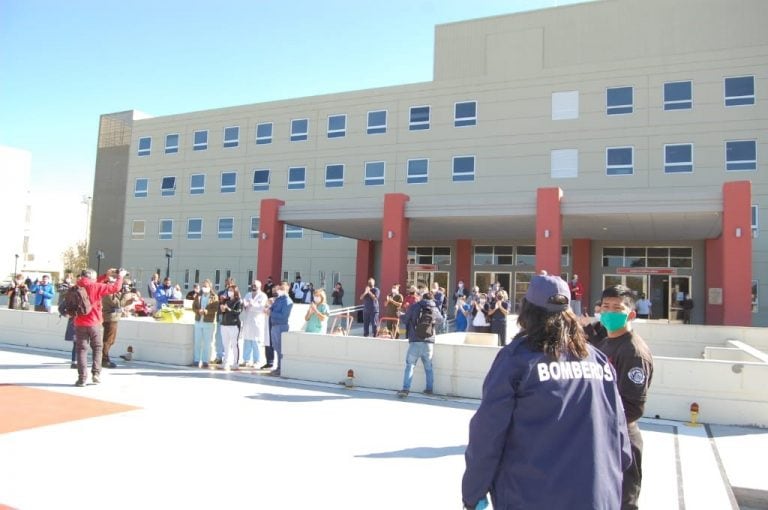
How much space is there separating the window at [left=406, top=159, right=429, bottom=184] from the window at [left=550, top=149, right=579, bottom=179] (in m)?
6.39

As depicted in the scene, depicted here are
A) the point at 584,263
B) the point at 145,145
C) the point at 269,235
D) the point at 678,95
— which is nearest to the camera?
the point at 269,235

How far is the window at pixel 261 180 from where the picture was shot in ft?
111

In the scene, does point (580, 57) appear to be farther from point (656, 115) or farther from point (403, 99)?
point (403, 99)

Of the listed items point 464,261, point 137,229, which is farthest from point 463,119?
point 137,229

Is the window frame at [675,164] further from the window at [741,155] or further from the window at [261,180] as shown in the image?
the window at [261,180]

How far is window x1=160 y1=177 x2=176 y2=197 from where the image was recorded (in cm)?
3712

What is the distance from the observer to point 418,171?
97.8 ft

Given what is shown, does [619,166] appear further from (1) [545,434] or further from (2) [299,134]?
(1) [545,434]

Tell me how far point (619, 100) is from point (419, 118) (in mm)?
9830

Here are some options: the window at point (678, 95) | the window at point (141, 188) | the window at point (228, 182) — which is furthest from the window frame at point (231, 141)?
the window at point (678, 95)

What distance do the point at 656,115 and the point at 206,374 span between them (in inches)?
908

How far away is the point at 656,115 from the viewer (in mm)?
25484

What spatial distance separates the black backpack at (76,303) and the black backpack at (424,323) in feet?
17.6

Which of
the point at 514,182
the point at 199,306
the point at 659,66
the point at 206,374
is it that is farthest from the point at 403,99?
the point at 206,374
